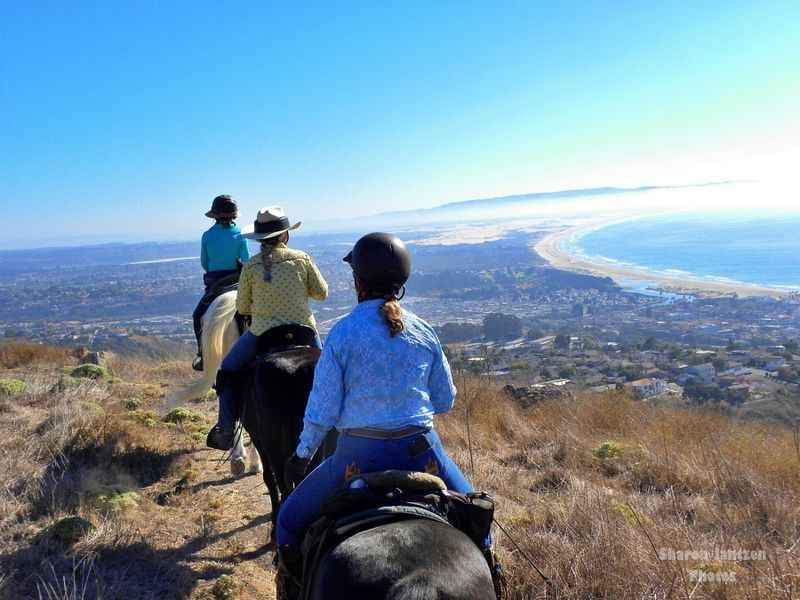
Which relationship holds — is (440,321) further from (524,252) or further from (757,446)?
(524,252)

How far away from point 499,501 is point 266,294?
3.06 meters

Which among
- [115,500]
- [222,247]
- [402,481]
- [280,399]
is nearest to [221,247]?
[222,247]

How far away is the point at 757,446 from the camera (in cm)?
686

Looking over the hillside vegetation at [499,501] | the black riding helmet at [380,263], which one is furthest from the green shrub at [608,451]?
the black riding helmet at [380,263]

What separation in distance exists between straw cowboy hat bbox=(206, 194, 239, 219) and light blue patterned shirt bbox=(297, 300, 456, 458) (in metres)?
4.51

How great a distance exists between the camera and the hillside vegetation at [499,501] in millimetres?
3392

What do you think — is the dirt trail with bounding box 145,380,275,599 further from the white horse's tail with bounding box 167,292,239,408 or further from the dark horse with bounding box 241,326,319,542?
the white horse's tail with bounding box 167,292,239,408

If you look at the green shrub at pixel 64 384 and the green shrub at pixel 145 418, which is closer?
the green shrub at pixel 145 418

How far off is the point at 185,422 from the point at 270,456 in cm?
401

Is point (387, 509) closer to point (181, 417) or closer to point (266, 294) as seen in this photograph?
point (266, 294)

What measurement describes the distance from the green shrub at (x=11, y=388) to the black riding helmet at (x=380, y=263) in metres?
7.56

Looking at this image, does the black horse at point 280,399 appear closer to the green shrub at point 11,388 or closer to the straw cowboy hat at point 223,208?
the straw cowboy hat at point 223,208

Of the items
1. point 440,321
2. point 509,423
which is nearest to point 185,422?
point 509,423

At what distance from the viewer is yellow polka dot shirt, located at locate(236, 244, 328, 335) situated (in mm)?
4633
